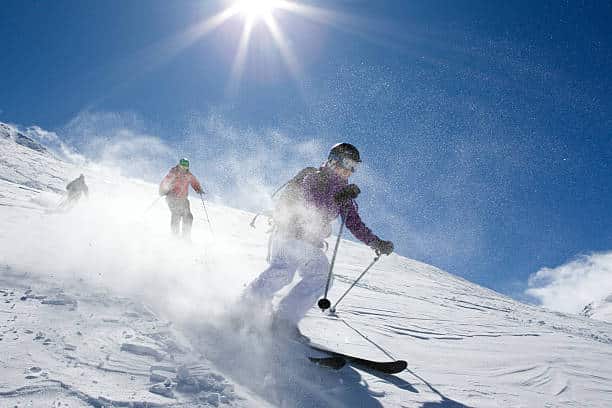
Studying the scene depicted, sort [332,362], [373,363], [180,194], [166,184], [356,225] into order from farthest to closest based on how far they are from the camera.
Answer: [180,194]
[166,184]
[356,225]
[373,363]
[332,362]

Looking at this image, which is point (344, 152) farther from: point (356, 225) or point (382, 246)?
point (382, 246)

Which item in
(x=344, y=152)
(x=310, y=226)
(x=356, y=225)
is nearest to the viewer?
(x=310, y=226)

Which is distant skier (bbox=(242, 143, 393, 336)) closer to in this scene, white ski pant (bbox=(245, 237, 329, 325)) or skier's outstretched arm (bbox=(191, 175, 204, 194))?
white ski pant (bbox=(245, 237, 329, 325))

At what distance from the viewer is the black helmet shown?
476 cm

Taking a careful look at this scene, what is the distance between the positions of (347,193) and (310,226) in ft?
1.84

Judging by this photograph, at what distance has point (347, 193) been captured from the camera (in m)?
4.59

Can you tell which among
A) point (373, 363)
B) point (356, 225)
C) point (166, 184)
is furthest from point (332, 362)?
point (166, 184)

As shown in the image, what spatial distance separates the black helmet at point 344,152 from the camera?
4.76 meters

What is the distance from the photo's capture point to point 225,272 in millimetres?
7766

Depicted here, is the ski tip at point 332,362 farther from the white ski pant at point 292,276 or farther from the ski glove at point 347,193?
the ski glove at point 347,193

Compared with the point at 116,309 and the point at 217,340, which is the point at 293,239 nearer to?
the point at 217,340

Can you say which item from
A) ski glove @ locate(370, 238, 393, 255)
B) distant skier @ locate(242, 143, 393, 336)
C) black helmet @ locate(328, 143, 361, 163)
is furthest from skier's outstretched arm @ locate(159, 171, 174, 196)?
ski glove @ locate(370, 238, 393, 255)

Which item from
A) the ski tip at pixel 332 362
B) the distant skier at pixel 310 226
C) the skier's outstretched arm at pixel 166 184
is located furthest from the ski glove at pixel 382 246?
the skier's outstretched arm at pixel 166 184

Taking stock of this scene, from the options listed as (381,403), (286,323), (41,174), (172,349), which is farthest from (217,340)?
(41,174)
